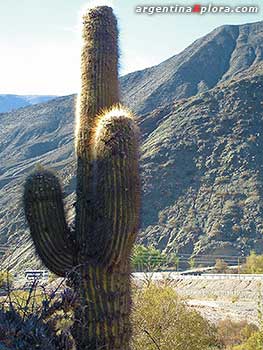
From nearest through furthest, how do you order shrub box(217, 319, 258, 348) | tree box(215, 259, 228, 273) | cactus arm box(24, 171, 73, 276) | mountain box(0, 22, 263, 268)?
cactus arm box(24, 171, 73, 276) → shrub box(217, 319, 258, 348) → tree box(215, 259, 228, 273) → mountain box(0, 22, 263, 268)

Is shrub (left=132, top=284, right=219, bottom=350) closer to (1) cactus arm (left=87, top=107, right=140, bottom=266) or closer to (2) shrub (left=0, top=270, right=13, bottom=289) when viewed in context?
(2) shrub (left=0, top=270, right=13, bottom=289)

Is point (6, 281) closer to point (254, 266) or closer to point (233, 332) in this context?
point (233, 332)

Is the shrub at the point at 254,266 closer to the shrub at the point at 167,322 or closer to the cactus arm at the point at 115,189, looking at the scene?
the shrub at the point at 167,322

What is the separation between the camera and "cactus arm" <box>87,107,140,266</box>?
512 centimetres

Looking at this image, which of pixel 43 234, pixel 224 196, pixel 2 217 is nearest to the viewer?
pixel 43 234

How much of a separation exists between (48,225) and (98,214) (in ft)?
1.79

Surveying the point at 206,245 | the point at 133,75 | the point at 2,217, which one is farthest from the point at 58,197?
the point at 133,75

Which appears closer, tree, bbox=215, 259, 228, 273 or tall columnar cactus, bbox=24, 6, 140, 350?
tall columnar cactus, bbox=24, 6, 140, 350

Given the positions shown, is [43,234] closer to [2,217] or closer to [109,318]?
[109,318]

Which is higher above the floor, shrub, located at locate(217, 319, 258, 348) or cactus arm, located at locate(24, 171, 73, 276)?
cactus arm, located at locate(24, 171, 73, 276)

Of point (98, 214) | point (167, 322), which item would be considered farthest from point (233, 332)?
point (98, 214)

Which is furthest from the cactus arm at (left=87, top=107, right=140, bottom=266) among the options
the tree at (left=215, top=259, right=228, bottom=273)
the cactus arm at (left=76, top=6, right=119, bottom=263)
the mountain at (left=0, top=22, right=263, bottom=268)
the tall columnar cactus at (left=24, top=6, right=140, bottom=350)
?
the tree at (left=215, top=259, right=228, bottom=273)

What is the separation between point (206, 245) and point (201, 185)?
710 cm

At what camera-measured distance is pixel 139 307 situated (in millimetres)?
10703
